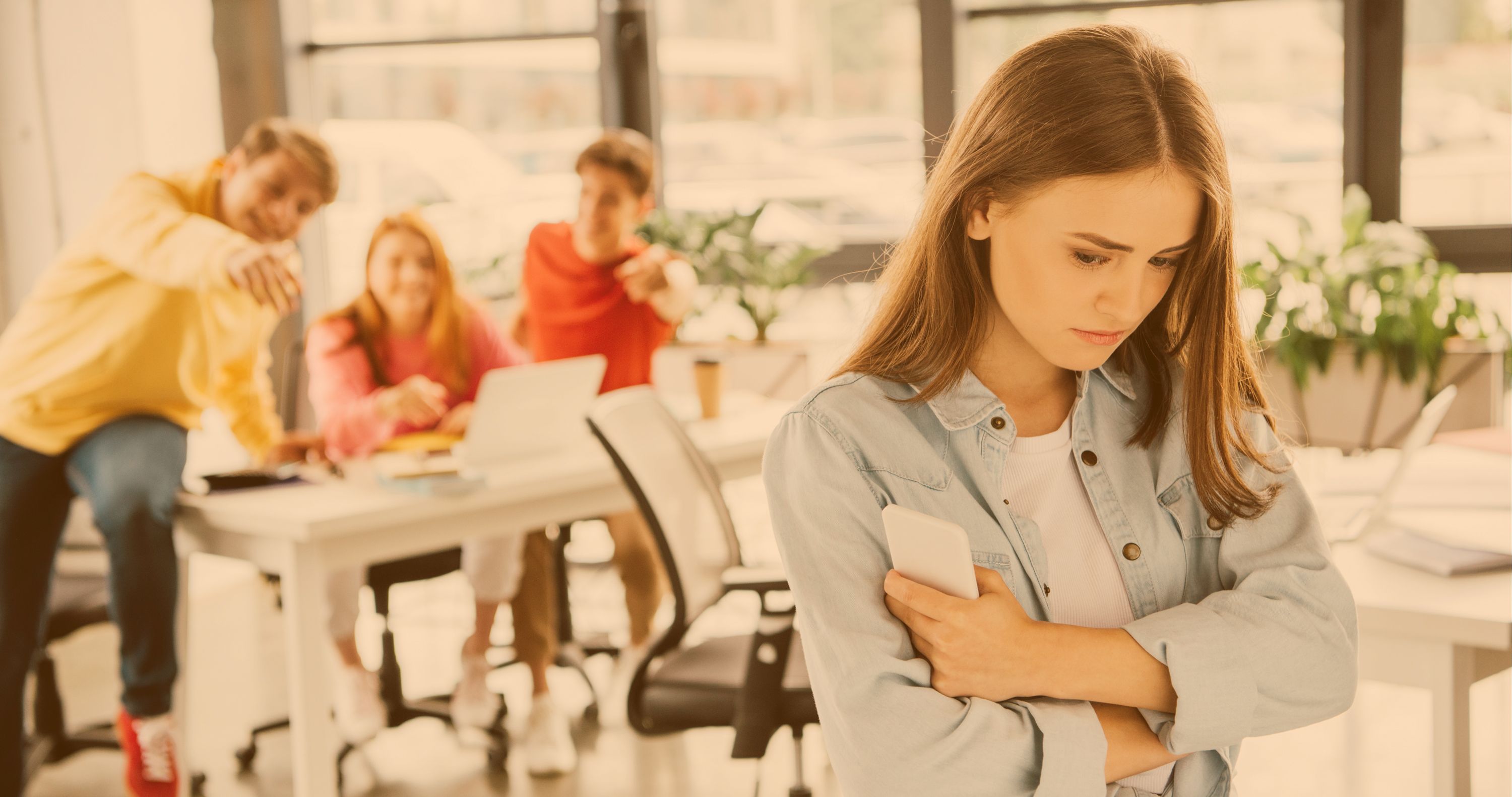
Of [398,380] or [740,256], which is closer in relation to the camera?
[398,380]

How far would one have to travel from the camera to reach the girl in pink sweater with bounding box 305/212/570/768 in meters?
3.02

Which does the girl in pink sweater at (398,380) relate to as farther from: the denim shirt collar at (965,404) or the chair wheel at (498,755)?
the denim shirt collar at (965,404)

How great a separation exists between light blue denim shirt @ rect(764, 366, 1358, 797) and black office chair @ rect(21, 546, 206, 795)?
2234 millimetres

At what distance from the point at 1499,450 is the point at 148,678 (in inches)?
109

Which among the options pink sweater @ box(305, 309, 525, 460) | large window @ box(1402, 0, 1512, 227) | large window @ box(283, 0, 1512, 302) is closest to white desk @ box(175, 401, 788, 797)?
pink sweater @ box(305, 309, 525, 460)

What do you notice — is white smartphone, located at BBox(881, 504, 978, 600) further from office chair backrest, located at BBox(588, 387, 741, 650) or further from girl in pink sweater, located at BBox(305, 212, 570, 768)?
girl in pink sweater, located at BBox(305, 212, 570, 768)

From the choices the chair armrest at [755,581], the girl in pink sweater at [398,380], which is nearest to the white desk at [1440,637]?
the chair armrest at [755,581]

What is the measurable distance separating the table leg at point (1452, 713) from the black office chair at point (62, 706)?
2473 mm

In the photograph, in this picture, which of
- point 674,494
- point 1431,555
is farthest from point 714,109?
point 1431,555

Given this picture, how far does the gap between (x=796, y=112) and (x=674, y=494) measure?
10.8ft

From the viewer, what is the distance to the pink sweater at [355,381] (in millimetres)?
3031

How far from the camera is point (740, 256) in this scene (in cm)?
470

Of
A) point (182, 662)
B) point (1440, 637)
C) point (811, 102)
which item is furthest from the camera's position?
point (811, 102)

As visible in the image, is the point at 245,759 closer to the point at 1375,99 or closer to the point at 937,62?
the point at 937,62
